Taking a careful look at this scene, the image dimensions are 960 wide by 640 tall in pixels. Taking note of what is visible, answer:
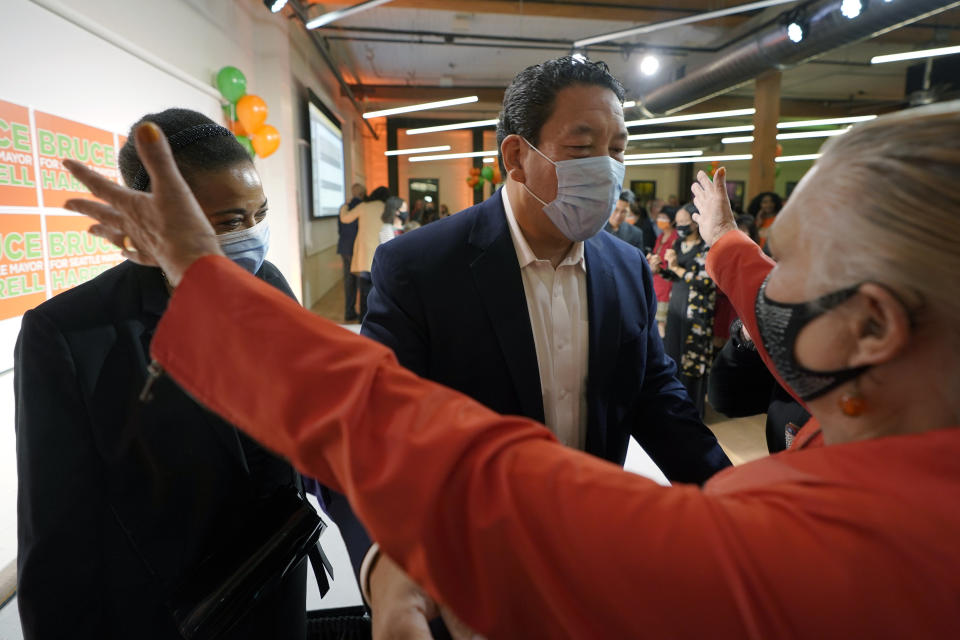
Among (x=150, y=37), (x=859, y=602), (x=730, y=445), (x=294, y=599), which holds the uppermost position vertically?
(x=150, y=37)

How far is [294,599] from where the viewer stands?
4.02 ft

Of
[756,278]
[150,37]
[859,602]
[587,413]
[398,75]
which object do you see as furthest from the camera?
[398,75]

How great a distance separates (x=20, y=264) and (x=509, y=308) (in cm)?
224

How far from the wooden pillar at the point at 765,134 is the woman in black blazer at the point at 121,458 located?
8.60 metres

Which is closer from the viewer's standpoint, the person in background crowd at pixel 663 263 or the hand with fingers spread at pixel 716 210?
the hand with fingers spread at pixel 716 210

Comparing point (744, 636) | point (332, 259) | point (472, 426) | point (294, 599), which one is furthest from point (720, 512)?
point (332, 259)

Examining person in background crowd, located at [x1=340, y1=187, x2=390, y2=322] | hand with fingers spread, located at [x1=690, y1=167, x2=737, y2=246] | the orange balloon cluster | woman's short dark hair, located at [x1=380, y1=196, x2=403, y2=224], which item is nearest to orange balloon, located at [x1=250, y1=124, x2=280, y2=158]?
the orange balloon cluster

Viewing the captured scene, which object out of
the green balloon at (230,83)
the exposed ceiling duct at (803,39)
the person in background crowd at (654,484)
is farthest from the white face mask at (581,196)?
the exposed ceiling duct at (803,39)

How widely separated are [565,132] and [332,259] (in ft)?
36.0

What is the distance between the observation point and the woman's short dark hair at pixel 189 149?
1051mm

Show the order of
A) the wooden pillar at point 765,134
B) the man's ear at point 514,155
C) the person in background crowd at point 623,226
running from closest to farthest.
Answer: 1. the man's ear at point 514,155
2. the person in background crowd at point 623,226
3. the wooden pillar at point 765,134

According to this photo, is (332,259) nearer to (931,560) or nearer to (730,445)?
(730,445)

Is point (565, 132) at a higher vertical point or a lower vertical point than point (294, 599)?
higher

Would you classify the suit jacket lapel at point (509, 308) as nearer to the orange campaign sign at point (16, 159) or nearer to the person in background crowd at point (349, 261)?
the orange campaign sign at point (16, 159)
